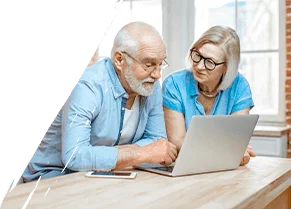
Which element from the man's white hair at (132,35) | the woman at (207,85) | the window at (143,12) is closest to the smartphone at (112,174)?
the man's white hair at (132,35)

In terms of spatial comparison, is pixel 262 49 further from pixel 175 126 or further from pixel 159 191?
pixel 159 191

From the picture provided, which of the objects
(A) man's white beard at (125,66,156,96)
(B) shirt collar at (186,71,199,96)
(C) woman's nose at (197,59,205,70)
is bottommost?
(B) shirt collar at (186,71,199,96)

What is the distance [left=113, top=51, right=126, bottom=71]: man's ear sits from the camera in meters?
1.66

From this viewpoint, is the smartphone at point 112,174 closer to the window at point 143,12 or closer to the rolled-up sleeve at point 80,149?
the rolled-up sleeve at point 80,149

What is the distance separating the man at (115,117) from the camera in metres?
1.44

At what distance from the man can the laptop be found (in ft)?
0.39

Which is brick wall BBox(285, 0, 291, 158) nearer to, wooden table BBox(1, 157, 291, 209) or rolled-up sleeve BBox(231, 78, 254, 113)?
rolled-up sleeve BBox(231, 78, 254, 113)

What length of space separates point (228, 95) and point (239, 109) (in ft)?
0.31

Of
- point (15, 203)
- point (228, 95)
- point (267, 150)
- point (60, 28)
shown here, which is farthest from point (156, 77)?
point (267, 150)

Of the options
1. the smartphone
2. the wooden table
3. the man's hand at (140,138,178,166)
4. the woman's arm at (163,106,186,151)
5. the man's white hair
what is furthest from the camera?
the woman's arm at (163,106,186,151)

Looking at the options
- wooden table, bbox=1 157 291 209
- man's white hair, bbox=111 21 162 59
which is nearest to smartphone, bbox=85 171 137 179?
wooden table, bbox=1 157 291 209

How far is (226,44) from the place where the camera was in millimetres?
2033

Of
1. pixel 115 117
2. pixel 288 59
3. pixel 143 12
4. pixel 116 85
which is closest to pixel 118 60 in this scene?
pixel 116 85

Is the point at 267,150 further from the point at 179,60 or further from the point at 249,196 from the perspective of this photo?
the point at 249,196
